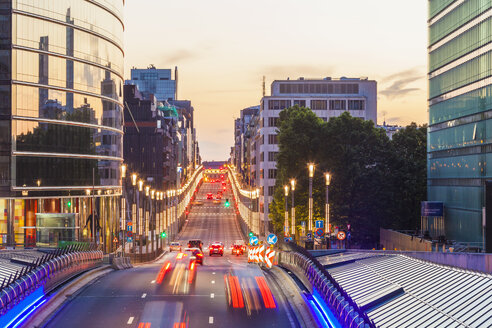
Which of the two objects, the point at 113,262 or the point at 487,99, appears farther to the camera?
the point at 487,99

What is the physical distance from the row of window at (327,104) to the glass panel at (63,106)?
177 ft

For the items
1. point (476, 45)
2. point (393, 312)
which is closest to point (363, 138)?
point (476, 45)

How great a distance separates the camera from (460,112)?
6862cm

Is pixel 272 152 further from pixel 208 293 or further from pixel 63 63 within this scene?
pixel 208 293

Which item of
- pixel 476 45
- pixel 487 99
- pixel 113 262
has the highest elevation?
pixel 476 45

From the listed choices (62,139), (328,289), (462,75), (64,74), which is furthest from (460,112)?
(328,289)

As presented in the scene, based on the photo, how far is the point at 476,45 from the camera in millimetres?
64312

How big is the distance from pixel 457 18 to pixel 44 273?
51.5m

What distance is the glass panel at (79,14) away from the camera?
79062 mm

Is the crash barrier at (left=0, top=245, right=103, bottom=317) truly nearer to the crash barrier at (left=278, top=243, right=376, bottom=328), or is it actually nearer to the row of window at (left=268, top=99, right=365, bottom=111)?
the crash barrier at (left=278, top=243, right=376, bottom=328)

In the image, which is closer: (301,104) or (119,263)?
(119,263)

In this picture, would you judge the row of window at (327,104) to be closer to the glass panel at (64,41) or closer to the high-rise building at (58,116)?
the glass panel at (64,41)

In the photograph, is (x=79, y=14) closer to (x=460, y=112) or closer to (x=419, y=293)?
(x=460, y=112)

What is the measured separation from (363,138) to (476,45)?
1978cm
